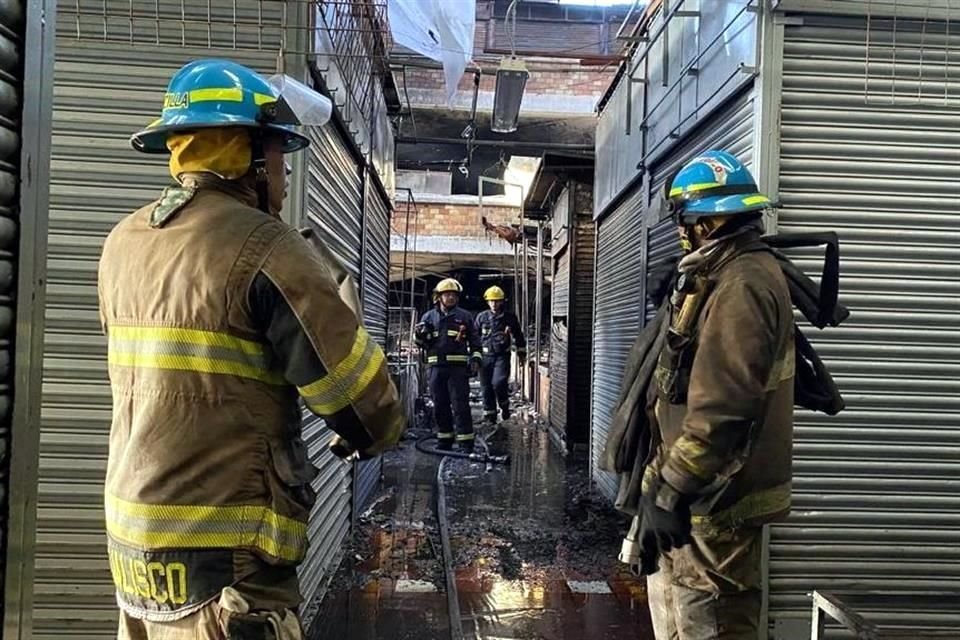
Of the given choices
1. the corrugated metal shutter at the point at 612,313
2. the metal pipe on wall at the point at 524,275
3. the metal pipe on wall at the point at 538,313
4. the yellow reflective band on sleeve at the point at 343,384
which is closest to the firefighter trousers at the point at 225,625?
the yellow reflective band on sleeve at the point at 343,384

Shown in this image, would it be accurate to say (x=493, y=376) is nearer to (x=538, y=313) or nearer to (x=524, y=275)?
(x=538, y=313)

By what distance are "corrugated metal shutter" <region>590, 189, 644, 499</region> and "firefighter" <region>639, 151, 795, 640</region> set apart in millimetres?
3024

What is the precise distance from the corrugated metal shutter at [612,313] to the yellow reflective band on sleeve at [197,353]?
414 centimetres

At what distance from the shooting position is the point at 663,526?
2189 mm

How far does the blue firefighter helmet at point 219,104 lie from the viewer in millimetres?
1665

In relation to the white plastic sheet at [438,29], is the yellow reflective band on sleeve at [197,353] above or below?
below

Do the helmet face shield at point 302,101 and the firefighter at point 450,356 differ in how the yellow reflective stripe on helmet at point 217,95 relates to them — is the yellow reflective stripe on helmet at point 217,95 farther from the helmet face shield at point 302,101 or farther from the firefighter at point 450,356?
the firefighter at point 450,356

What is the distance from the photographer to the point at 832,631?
3.24 metres

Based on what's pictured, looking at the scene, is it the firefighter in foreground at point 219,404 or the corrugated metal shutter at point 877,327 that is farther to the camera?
the corrugated metal shutter at point 877,327

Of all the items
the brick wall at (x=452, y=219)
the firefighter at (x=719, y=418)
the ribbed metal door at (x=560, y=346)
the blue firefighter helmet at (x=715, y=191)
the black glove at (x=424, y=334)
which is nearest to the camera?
the firefighter at (x=719, y=418)

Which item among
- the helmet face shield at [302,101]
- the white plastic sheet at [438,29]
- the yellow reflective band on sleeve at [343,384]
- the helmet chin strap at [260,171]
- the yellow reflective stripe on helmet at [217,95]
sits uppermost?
the white plastic sheet at [438,29]

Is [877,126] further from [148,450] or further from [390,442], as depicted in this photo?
[148,450]

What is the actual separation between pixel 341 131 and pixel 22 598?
3.35m

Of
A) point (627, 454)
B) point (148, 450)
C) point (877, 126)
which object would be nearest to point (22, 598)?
point (148, 450)
